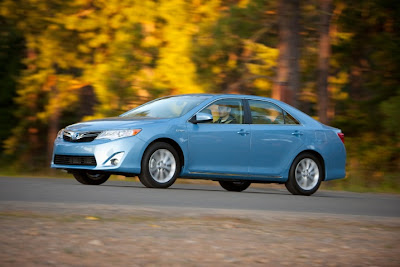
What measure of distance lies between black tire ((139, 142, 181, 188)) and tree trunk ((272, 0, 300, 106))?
8537mm

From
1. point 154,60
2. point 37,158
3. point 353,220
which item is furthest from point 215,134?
point 37,158

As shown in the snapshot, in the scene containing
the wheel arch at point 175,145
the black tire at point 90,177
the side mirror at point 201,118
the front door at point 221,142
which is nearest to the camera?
the wheel arch at point 175,145

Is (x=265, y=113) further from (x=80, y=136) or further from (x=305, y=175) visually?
(x=80, y=136)

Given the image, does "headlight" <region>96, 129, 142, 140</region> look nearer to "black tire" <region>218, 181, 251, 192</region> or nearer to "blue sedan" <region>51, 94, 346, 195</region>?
"blue sedan" <region>51, 94, 346, 195</region>

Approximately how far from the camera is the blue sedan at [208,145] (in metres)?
11.8

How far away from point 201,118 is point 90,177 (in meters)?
2.13

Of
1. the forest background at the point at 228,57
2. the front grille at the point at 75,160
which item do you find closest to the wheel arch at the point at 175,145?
the front grille at the point at 75,160

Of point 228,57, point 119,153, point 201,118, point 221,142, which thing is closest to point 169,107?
point 201,118

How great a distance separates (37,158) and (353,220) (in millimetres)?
31249

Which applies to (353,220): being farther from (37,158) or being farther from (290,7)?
(37,158)

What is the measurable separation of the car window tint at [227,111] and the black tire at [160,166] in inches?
40.0

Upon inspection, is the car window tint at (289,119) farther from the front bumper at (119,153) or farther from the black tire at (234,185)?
the front bumper at (119,153)

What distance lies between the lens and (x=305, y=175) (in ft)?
44.2

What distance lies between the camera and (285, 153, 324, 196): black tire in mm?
13297
